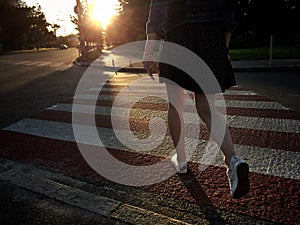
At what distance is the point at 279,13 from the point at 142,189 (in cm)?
3465

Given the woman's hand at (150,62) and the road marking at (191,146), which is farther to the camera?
the road marking at (191,146)

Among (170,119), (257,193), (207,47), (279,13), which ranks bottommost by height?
(257,193)

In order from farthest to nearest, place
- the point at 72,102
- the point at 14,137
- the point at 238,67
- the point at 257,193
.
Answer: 1. the point at 238,67
2. the point at 72,102
3. the point at 14,137
4. the point at 257,193

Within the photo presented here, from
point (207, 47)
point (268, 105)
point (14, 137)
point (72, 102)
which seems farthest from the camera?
point (72, 102)

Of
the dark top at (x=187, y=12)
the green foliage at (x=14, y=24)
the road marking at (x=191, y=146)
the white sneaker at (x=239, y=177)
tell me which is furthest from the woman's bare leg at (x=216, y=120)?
the green foliage at (x=14, y=24)

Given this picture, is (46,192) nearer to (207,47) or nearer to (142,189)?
(142,189)

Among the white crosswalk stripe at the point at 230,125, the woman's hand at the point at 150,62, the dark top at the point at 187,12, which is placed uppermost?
the dark top at the point at 187,12

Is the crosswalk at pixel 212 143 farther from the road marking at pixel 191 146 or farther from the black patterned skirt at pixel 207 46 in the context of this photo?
the black patterned skirt at pixel 207 46

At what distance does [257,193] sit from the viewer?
208 cm

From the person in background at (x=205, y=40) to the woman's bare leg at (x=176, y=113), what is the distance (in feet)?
0.16

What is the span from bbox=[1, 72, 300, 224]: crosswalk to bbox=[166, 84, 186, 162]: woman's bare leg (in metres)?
0.35

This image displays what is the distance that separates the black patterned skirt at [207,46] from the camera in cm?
186

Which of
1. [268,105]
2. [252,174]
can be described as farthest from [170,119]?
[268,105]

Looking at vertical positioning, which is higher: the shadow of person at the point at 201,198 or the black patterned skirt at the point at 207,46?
the black patterned skirt at the point at 207,46
